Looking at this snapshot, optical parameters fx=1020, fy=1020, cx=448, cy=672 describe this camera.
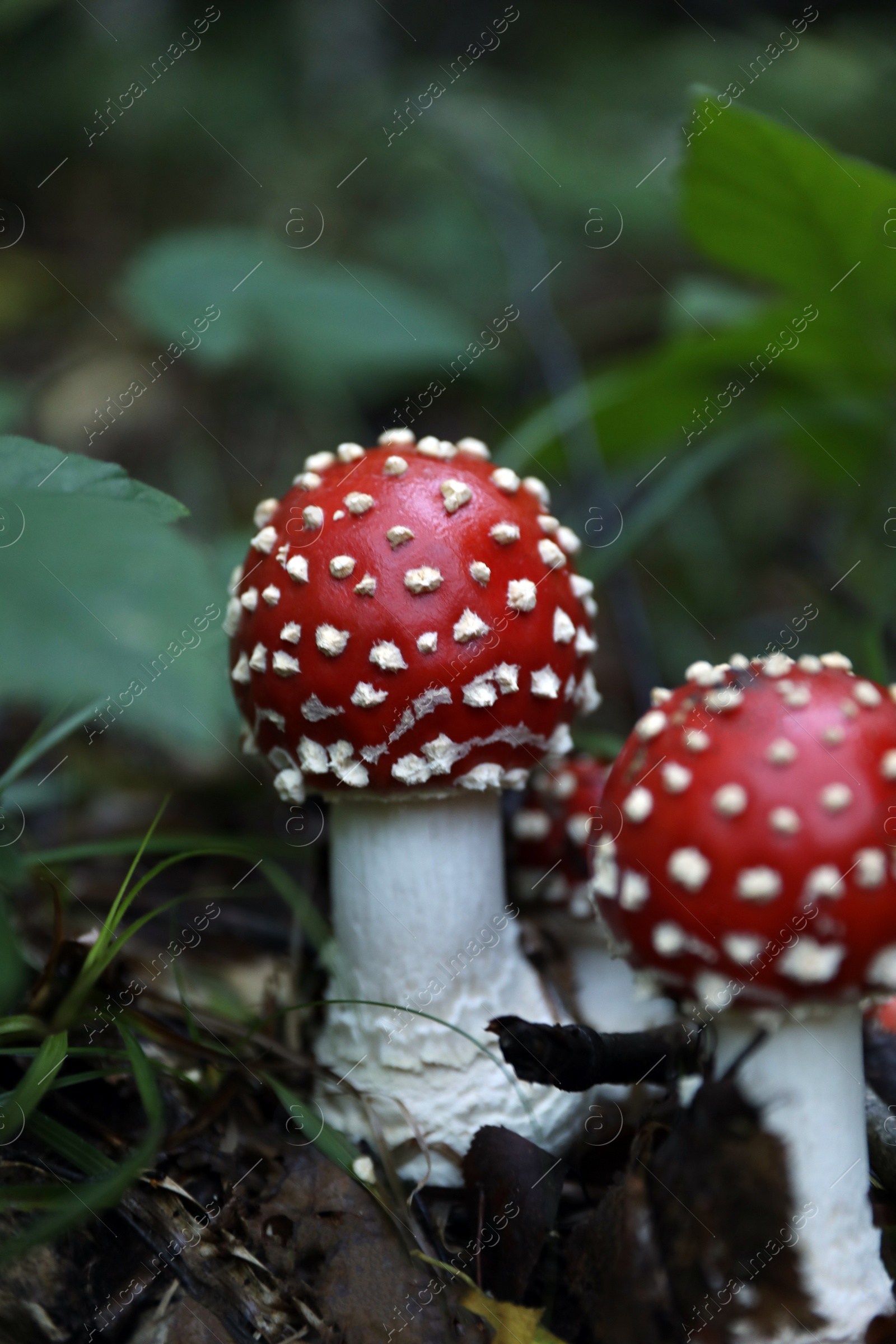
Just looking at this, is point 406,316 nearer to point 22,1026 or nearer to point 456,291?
point 456,291

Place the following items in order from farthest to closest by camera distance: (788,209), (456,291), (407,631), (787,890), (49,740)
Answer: (456,291) < (788,209) < (49,740) < (407,631) < (787,890)

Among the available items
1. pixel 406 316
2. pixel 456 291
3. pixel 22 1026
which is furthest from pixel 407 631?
pixel 456 291

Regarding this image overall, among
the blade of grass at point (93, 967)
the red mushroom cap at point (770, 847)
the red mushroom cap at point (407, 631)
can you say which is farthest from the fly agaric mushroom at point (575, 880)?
the blade of grass at point (93, 967)

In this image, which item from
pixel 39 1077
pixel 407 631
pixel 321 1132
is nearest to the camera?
pixel 39 1077

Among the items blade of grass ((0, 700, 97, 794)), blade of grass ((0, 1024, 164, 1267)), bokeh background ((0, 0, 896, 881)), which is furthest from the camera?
bokeh background ((0, 0, 896, 881))

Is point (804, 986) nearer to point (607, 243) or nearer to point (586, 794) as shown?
point (586, 794)

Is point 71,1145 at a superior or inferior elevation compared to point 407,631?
inferior

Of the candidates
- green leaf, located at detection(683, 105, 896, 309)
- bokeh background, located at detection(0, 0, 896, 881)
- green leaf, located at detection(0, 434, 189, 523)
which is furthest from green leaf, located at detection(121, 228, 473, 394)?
green leaf, located at detection(0, 434, 189, 523)

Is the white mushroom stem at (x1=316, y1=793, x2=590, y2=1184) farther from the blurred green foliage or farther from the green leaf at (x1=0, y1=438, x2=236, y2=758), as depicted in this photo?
the green leaf at (x1=0, y1=438, x2=236, y2=758)
